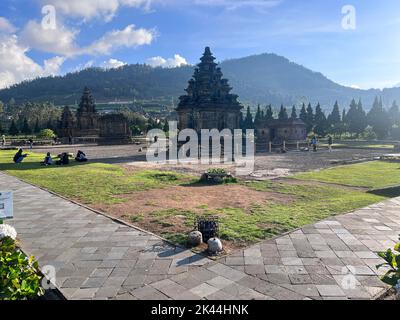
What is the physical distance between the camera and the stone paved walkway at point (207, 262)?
15.3 feet

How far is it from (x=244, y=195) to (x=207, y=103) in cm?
2868

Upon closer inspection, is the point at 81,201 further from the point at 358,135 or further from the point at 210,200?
the point at 358,135

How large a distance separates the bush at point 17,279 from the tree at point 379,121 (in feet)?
204

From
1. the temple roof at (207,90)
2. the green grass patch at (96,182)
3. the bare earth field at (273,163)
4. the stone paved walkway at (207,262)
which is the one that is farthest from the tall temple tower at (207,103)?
the stone paved walkway at (207,262)

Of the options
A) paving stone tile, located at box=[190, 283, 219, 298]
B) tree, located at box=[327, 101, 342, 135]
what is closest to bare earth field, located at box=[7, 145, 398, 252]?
paving stone tile, located at box=[190, 283, 219, 298]

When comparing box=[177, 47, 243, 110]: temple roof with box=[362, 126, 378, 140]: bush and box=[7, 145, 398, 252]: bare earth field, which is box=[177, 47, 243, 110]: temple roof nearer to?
box=[7, 145, 398, 252]: bare earth field

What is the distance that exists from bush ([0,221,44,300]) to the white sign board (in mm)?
2027

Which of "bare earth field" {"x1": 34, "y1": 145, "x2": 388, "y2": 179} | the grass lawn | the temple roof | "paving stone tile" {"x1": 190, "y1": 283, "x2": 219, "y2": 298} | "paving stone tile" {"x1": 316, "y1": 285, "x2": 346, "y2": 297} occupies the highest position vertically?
the temple roof

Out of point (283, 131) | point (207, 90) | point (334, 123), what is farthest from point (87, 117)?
point (334, 123)

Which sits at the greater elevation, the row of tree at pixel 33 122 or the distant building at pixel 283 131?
the row of tree at pixel 33 122

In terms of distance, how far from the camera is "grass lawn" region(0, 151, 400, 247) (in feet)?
25.0

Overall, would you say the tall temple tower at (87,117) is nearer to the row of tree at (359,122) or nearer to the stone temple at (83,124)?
the stone temple at (83,124)
